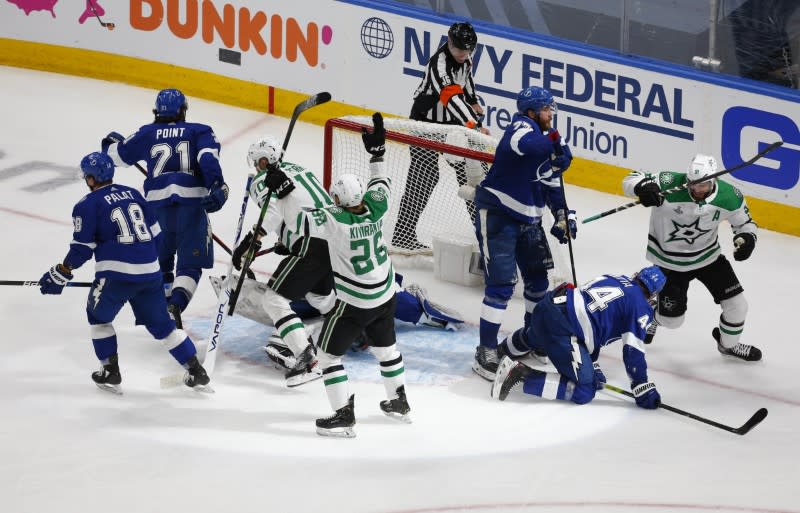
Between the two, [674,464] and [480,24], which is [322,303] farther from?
[480,24]

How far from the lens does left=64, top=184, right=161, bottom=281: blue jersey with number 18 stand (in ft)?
19.3

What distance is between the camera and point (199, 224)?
671 cm

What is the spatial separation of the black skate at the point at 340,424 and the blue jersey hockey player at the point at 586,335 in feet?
2.30

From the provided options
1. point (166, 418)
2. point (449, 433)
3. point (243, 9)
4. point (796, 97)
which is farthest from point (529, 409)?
point (243, 9)

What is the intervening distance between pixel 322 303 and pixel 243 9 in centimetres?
368

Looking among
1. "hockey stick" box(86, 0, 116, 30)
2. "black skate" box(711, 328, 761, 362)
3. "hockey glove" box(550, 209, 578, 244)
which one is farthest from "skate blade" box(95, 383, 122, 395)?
"hockey stick" box(86, 0, 116, 30)

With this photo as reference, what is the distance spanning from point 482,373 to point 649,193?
42.0 inches

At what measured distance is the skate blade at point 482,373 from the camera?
21.0 feet

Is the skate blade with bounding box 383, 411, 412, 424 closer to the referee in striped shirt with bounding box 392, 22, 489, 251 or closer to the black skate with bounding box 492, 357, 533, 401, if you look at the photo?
the black skate with bounding box 492, 357, 533, 401

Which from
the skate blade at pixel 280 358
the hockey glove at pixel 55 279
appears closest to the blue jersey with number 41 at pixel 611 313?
the skate blade at pixel 280 358

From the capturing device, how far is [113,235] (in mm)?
5891

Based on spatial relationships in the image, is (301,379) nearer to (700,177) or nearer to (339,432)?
(339,432)

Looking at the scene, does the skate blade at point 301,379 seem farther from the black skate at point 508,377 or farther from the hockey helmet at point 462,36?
the hockey helmet at point 462,36


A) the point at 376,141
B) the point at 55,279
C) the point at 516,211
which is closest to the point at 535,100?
the point at 516,211
